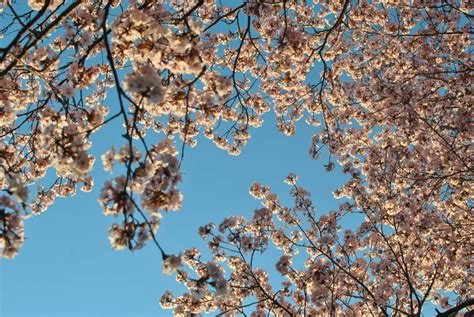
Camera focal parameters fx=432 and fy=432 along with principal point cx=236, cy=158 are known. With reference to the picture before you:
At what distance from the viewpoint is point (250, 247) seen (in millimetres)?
7359

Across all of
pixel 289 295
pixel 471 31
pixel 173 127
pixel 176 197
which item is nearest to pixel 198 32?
pixel 176 197

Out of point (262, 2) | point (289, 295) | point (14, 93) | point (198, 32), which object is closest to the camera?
point (198, 32)

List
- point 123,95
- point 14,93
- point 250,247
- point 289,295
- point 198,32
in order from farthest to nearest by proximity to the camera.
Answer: point 289,295 < point 250,247 < point 14,93 < point 198,32 < point 123,95

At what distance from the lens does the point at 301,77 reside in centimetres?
808

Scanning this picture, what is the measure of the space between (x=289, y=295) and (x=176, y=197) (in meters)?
5.67

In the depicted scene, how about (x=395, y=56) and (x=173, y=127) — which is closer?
(x=173, y=127)

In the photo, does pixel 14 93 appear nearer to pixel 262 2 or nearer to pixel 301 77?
pixel 262 2

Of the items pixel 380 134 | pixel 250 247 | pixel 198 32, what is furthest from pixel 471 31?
pixel 198 32

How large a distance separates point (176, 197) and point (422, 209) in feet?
22.4

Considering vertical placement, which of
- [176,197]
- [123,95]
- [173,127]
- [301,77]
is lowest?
[176,197]

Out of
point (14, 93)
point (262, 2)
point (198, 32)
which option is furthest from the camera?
point (14, 93)

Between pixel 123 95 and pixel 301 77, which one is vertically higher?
pixel 301 77

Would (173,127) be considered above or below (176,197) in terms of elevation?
above

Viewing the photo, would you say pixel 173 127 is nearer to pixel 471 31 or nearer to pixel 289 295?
pixel 289 295
